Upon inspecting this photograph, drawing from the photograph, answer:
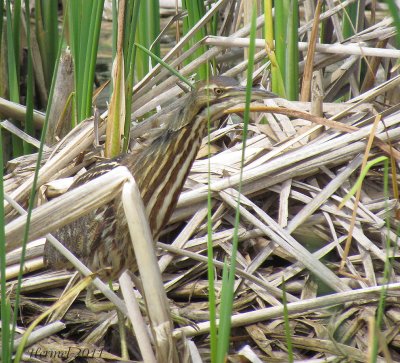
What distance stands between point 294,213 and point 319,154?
0.25 metres

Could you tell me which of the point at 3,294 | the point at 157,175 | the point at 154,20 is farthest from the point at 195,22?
the point at 3,294

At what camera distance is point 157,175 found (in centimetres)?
312

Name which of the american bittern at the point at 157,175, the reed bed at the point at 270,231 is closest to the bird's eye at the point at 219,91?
the american bittern at the point at 157,175

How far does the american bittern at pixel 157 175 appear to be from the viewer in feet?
9.60

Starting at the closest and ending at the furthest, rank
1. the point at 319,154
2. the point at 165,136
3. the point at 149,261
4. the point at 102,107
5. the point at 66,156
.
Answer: the point at 149,261, the point at 165,136, the point at 319,154, the point at 66,156, the point at 102,107

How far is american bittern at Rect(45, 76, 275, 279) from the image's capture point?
2926mm

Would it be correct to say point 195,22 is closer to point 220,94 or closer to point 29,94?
point 29,94

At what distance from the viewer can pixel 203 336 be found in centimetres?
315

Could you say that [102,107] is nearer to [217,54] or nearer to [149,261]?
[217,54]

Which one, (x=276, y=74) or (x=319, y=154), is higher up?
(x=276, y=74)

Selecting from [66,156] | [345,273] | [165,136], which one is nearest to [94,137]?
[66,156]

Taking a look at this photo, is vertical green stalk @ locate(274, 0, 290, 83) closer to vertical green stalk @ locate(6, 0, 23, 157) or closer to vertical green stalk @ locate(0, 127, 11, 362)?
vertical green stalk @ locate(6, 0, 23, 157)

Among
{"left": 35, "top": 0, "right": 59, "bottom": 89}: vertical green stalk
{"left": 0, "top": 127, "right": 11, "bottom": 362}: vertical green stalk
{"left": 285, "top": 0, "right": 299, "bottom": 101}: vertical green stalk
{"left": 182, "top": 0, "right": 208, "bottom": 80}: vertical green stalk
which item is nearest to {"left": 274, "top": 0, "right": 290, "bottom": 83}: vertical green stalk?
{"left": 285, "top": 0, "right": 299, "bottom": 101}: vertical green stalk

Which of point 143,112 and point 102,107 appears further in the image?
point 102,107
